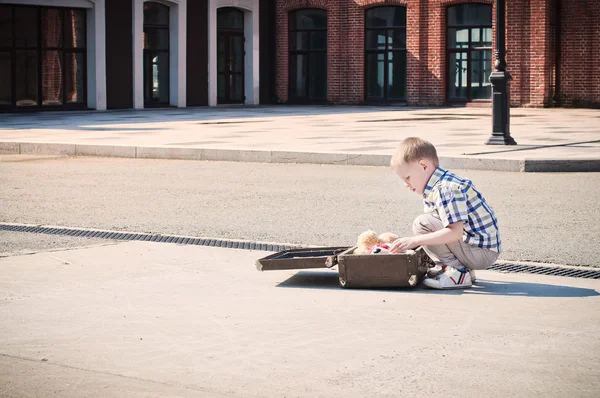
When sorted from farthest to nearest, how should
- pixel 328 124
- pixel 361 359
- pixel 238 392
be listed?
pixel 328 124 → pixel 361 359 → pixel 238 392

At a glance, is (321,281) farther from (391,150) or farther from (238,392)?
(391,150)

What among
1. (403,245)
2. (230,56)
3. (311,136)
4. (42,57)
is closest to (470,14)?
(230,56)

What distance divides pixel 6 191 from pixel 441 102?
23.7m

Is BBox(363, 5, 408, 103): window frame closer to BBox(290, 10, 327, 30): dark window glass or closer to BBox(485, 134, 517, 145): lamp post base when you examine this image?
BBox(290, 10, 327, 30): dark window glass

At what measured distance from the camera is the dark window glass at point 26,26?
29.7 meters

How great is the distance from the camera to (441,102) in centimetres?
3347

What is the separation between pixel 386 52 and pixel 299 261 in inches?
1151

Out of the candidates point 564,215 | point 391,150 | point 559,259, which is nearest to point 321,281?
point 559,259

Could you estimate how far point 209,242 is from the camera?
7605 mm

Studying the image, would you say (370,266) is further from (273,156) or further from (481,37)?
(481,37)

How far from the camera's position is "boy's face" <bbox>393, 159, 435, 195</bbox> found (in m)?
5.84

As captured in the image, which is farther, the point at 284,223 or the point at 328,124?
the point at 328,124

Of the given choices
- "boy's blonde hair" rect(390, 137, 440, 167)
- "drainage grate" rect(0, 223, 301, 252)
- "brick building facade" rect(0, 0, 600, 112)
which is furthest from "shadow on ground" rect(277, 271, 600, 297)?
"brick building facade" rect(0, 0, 600, 112)

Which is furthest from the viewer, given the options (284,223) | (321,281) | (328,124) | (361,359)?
(328,124)
